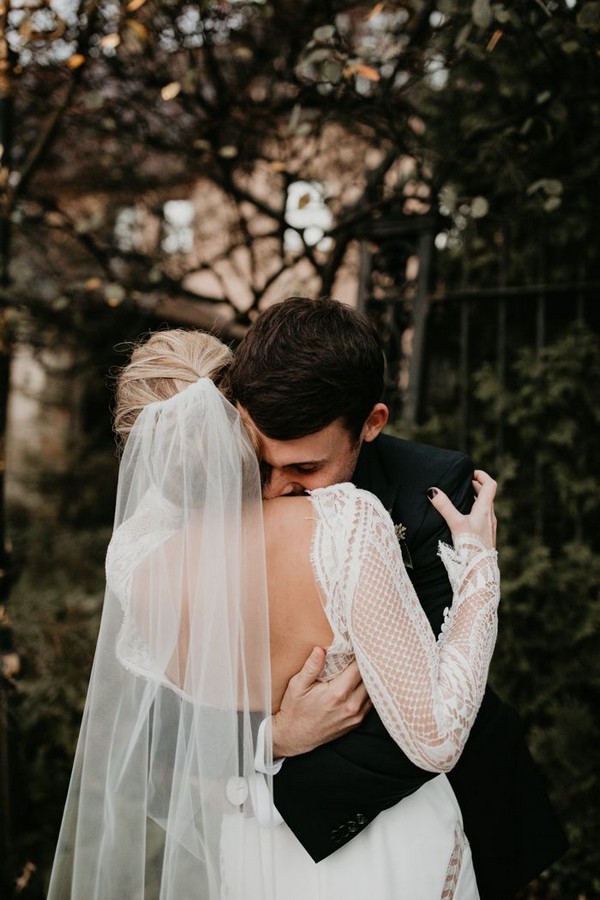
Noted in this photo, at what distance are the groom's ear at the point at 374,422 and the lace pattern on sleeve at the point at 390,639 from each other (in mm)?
261

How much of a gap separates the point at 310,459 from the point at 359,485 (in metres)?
0.30

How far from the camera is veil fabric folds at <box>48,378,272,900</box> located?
1.72m

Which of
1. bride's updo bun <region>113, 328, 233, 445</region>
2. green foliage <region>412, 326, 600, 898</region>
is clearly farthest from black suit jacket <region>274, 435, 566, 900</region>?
green foliage <region>412, 326, 600, 898</region>

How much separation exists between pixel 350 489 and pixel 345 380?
0.25m

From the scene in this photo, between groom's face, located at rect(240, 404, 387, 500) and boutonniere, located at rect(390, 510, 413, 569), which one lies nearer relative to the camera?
groom's face, located at rect(240, 404, 387, 500)

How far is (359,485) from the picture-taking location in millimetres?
2016

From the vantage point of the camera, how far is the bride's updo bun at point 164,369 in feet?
5.90

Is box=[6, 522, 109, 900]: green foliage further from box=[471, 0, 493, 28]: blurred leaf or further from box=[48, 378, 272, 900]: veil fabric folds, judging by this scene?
box=[471, 0, 493, 28]: blurred leaf

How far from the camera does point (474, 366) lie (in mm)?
4488

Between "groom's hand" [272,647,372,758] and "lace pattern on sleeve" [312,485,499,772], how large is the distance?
122 mm

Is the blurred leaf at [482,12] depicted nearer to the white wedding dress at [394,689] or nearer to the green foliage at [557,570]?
the green foliage at [557,570]

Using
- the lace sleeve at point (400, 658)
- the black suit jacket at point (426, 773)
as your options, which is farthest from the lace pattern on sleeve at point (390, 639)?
the black suit jacket at point (426, 773)

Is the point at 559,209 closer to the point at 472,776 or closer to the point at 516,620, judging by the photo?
the point at 516,620

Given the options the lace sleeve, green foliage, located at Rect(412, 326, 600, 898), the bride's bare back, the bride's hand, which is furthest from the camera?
green foliage, located at Rect(412, 326, 600, 898)
